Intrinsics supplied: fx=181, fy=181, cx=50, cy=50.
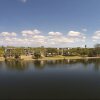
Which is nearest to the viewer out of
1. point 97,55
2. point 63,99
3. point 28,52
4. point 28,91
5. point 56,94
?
point 63,99

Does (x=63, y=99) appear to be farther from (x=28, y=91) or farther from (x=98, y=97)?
(x=28, y=91)

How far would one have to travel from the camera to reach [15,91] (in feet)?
107

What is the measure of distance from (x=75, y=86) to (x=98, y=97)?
778cm

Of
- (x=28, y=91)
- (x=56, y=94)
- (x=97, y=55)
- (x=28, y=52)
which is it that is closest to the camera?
(x=56, y=94)

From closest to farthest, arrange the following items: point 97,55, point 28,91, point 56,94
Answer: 1. point 56,94
2. point 28,91
3. point 97,55

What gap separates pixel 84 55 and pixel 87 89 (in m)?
95.2

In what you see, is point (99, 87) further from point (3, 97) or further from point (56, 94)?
point (3, 97)

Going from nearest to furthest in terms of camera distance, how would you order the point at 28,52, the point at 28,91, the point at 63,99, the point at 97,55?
the point at 63,99 < the point at 28,91 < the point at 97,55 < the point at 28,52

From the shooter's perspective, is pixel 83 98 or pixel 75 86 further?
pixel 75 86

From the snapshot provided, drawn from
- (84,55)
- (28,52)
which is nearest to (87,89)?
(84,55)

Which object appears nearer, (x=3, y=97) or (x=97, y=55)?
(x=3, y=97)

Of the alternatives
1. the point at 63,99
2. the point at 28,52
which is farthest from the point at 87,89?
the point at 28,52

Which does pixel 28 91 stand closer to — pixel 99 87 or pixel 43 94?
pixel 43 94

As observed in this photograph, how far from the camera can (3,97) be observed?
28.9m
